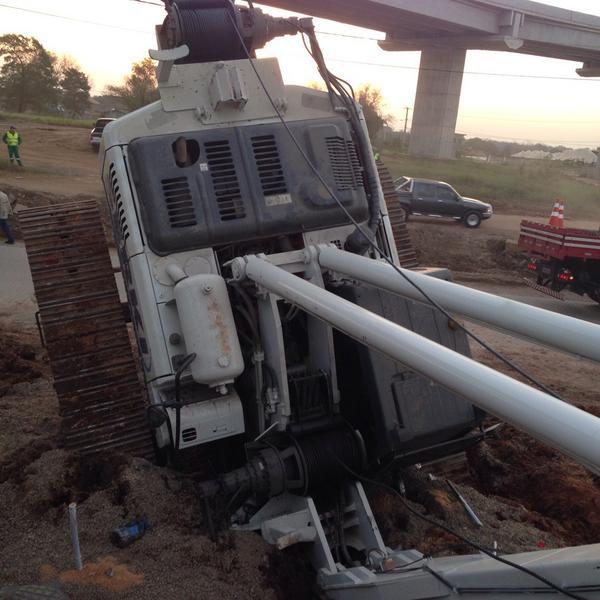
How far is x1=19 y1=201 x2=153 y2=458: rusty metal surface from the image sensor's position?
16.1 feet

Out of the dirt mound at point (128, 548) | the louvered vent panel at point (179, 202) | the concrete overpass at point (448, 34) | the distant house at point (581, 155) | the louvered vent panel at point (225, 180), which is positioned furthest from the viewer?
the distant house at point (581, 155)

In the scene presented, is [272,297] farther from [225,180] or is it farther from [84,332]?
[84,332]

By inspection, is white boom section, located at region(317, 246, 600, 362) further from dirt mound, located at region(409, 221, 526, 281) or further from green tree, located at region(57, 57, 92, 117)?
green tree, located at region(57, 57, 92, 117)

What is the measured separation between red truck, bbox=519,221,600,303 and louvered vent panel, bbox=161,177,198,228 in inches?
394

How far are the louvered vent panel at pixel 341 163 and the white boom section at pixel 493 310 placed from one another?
1.08 m

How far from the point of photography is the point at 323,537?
4035mm

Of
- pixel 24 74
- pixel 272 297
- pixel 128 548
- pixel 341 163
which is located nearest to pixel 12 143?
pixel 341 163

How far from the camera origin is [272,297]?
4.26 meters

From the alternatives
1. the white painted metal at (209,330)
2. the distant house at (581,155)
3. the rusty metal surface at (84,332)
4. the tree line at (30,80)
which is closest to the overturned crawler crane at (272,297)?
the white painted metal at (209,330)

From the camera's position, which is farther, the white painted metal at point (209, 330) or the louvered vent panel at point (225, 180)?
the louvered vent panel at point (225, 180)

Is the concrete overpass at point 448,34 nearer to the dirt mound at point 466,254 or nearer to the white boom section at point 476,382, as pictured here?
the dirt mound at point 466,254

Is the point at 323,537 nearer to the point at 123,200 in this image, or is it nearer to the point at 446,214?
the point at 123,200

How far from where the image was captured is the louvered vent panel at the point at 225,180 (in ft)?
15.5

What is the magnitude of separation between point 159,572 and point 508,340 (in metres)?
7.94
